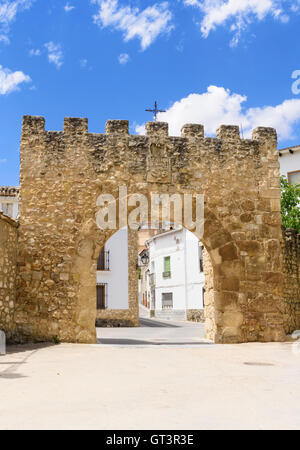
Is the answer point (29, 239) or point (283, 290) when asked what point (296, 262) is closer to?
point (283, 290)

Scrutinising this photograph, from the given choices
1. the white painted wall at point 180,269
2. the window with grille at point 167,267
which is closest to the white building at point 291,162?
the white painted wall at point 180,269

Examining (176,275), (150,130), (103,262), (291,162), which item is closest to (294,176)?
(291,162)

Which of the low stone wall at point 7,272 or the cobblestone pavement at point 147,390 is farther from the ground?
the low stone wall at point 7,272

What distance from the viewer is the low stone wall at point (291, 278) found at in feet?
32.2

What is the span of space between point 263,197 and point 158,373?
17.3 ft

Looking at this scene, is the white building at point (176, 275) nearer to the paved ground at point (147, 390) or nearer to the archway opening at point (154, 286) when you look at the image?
the archway opening at point (154, 286)

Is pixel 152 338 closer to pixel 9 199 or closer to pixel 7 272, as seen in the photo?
pixel 7 272

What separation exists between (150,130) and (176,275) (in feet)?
66.4

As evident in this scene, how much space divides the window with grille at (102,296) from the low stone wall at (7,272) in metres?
11.7

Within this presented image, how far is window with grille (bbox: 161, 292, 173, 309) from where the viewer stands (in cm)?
2903

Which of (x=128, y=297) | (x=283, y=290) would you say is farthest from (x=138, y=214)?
(x=128, y=297)

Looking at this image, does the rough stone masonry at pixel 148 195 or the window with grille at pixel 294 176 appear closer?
the rough stone masonry at pixel 148 195

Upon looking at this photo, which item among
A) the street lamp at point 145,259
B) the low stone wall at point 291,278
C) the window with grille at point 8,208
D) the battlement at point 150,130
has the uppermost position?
the window with grille at point 8,208

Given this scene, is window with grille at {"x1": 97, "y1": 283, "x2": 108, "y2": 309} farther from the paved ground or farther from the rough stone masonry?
the paved ground
